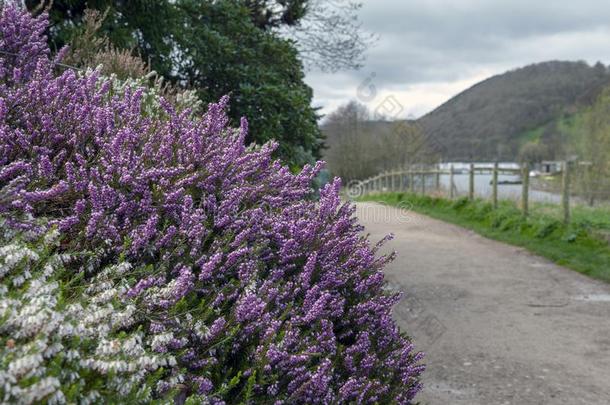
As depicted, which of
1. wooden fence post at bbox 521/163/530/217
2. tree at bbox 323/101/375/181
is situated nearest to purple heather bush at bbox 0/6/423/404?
wooden fence post at bbox 521/163/530/217

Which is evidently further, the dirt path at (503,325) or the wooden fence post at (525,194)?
the wooden fence post at (525,194)

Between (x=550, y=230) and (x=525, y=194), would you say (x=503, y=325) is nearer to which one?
(x=550, y=230)

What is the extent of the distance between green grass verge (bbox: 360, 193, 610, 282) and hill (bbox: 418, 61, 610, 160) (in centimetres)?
7057

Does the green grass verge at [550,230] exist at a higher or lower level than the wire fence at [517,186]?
lower

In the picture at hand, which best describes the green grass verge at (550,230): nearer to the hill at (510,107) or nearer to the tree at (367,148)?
the tree at (367,148)

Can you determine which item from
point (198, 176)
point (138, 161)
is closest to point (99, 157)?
point (138, 161)

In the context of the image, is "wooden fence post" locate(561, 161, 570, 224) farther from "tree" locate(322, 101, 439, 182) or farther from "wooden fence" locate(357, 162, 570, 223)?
"tree" locate(322, 101, 439, 182)

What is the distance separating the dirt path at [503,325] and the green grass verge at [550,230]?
1.46 ft

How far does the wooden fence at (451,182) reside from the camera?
14.8 meters

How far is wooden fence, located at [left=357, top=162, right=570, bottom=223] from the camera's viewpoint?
1482 centimetres

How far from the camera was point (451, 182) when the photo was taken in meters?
22.5

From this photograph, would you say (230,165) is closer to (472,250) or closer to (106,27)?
(106,27)

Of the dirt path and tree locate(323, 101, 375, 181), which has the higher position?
tree locate(323, 101, 375, 181)

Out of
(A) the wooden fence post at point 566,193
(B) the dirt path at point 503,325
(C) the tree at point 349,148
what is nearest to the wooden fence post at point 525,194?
(A) the wooden fence post at point 566,193
